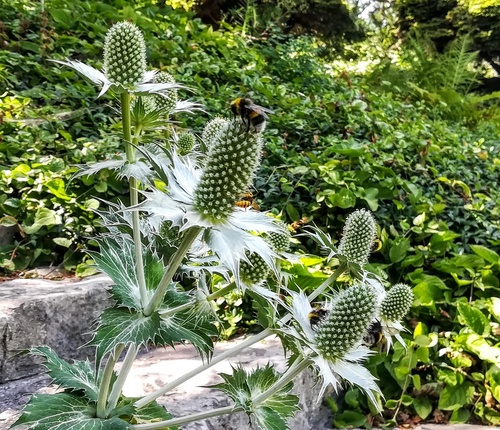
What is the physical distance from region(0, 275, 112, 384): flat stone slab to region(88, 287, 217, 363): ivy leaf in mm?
1179

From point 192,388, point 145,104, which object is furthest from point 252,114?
point 192,388

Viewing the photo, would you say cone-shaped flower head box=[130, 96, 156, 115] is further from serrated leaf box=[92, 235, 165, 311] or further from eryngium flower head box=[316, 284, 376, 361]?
eryngium flower head box=[316, 284, 376, 361]

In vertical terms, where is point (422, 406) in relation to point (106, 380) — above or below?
below

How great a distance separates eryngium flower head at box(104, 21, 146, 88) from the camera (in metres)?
1.24

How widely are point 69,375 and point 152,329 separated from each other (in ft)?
1.01

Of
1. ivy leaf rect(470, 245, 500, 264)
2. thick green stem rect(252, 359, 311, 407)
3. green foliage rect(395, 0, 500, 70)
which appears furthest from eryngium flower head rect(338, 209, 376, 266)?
green foliage rect(395, 0, 500, 70)

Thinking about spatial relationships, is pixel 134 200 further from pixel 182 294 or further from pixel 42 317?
pixel 42 317

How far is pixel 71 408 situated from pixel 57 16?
5.19 m

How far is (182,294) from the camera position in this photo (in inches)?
47.7

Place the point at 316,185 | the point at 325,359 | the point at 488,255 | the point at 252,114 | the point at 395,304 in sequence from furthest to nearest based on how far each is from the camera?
the point at 316,185 < the point at 488,255 < the point at 395,304 < the point at 325,359 < the point at 252,114

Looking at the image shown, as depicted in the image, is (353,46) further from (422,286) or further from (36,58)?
(422,286)

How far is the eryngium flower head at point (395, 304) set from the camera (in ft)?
4.99

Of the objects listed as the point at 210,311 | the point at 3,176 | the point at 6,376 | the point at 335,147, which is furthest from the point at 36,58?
the point at 210,311

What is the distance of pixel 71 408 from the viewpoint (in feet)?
3.46
